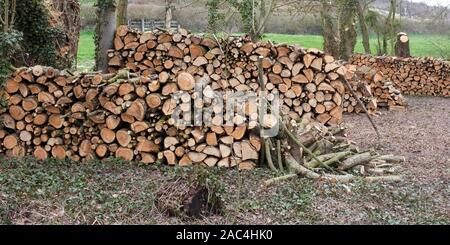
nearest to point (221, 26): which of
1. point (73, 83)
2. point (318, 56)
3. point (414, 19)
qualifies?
point (318, 56)

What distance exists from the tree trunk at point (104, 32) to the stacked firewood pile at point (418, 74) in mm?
9788

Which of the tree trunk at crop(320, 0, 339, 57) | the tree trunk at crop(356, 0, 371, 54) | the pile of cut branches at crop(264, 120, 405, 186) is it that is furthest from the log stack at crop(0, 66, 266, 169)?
the tree trunk at crop(356, 0, 371, 54)

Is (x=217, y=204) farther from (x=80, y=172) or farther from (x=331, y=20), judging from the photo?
(x=331, y=20)

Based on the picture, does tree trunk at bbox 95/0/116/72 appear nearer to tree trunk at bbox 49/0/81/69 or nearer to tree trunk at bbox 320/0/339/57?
tree trunk at bbox 49/0/81/69

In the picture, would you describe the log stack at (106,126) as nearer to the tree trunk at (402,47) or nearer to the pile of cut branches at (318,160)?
the pile of cut branches at (318,160)

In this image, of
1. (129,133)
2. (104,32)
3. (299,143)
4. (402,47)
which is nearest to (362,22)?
(402,47)

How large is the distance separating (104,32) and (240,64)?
90.9 inches

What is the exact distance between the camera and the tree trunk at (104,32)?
8820 mm

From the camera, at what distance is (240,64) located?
920 cm

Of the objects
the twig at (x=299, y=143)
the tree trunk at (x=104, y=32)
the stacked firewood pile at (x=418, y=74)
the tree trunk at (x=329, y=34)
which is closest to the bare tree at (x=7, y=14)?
the tree trunk at (x=104, y=32)

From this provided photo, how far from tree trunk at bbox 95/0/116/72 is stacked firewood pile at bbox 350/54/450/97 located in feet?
32.1

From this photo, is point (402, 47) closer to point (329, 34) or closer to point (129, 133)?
point (329, 34)

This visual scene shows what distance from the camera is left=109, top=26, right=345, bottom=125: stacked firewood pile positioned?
8.88 meters
